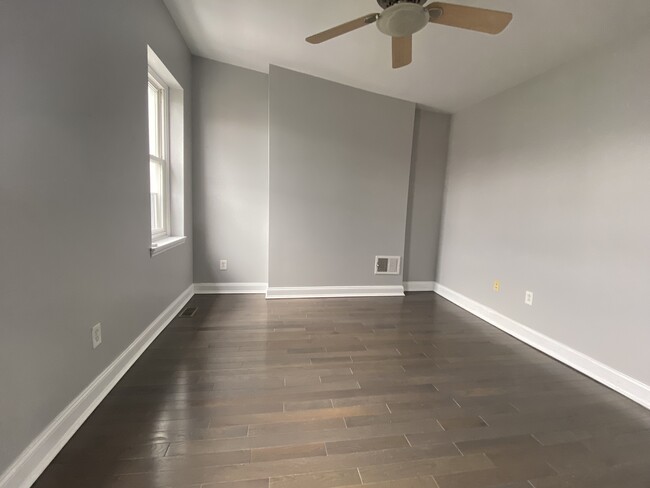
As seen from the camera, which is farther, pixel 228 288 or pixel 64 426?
pixel 228 288

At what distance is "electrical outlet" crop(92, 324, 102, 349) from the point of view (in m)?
1.66

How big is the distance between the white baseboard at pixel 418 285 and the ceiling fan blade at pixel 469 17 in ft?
9.94

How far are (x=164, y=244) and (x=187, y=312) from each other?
829mm

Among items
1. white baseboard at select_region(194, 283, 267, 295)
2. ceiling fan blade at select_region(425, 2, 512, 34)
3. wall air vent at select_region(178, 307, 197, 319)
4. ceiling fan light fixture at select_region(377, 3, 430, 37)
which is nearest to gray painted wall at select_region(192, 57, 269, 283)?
white baseboard at select_region(194, 283, 267, 295)

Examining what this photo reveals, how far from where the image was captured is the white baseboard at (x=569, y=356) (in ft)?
6.28

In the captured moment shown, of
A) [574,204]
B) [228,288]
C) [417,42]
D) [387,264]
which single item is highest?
[417,42]

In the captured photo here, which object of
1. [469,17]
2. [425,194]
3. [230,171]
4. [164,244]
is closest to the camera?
[469,17]

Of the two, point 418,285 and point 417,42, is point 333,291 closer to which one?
point 418,285

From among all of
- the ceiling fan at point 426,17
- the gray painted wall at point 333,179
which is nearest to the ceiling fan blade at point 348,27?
the ceiling fan at point 426,17

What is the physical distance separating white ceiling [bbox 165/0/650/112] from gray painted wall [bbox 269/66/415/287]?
0.79 feet

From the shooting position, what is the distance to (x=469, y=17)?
157 centimetres

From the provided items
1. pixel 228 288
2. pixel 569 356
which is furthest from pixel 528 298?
pixel 228 288

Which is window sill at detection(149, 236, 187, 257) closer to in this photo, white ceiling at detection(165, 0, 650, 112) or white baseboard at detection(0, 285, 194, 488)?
white baseboard at detection(0, 285, 194, 488)

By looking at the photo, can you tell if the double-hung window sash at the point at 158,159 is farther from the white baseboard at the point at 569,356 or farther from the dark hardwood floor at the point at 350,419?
the white baseboard at the point at 569,356
